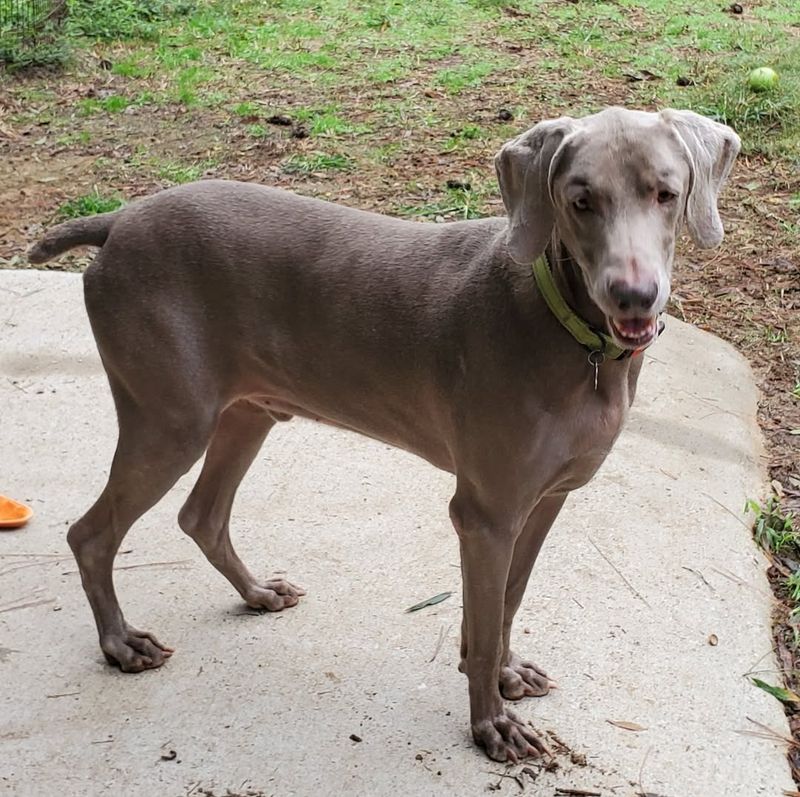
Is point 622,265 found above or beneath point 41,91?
above

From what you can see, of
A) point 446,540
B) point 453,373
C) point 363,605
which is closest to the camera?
point 453,373

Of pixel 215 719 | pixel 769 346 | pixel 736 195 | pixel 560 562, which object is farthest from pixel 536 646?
pixel 736 195

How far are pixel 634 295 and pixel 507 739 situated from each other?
135 cm

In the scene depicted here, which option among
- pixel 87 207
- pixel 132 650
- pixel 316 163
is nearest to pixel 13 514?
pixel 132 650

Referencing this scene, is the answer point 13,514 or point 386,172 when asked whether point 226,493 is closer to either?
point 13,514

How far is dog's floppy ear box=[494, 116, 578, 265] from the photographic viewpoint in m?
2.67

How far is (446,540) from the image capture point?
402cm

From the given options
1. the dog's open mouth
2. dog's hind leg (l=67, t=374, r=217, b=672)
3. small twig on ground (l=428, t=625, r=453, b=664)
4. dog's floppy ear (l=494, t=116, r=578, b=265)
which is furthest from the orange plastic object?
the dog's open mouth

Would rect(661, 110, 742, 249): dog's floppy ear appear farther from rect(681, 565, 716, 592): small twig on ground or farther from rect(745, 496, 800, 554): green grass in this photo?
rect(745, 496, 800, 554): green grass

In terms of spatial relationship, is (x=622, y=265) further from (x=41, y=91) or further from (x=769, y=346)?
(x=41, y=91)

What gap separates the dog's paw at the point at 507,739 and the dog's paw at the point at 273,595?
2.64ft

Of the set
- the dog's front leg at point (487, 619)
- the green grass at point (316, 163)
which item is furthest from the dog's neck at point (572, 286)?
the green grass at point (316, 163)

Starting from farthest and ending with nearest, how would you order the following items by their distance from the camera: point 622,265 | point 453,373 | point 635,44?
point 635,44 → point 453,373 → point 622,265

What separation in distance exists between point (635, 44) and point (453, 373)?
667cm
